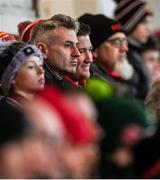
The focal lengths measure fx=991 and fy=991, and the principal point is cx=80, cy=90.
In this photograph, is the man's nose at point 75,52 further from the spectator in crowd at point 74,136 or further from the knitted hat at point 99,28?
the spectator in crowd at point 74,136

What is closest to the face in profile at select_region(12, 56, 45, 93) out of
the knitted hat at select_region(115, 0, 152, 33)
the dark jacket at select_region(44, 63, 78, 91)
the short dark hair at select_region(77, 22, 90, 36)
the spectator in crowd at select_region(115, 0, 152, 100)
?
the dark jacket at select_region(44, 63, 78, 91)

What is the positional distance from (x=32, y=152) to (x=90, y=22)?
5.19m

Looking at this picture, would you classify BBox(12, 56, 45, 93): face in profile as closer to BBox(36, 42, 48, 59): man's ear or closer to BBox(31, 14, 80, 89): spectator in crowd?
BBox(31, 14, 80, 89): spectator in crowd

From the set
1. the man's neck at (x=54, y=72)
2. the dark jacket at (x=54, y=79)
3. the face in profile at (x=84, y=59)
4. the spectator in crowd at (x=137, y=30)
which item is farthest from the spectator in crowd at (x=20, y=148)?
the spectator in crowd at (x=137, y=30)

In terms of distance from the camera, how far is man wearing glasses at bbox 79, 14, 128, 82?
8828 mm

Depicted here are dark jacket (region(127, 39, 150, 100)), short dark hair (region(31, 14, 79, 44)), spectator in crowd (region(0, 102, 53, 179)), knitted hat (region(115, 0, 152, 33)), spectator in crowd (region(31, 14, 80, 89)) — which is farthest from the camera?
knitted hat (region(115, 0, 152, 33))

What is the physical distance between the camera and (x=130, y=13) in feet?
35.5

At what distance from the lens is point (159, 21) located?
14.1 metres

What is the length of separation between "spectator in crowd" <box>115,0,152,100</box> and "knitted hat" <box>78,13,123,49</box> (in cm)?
98

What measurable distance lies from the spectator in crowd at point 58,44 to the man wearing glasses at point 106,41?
1240 millimetres

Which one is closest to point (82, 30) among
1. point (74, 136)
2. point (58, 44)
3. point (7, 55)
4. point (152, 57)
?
point (58, 44)

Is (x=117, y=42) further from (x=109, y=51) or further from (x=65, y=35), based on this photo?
(x=65, y=35)

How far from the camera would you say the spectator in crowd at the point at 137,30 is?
1006 centimetres

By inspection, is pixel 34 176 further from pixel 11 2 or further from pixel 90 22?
pixel 11 2
